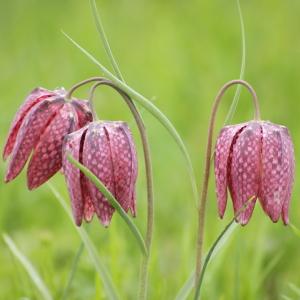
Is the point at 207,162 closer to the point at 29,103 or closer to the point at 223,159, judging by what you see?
the point at 223,159

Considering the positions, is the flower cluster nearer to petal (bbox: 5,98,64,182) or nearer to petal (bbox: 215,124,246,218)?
petal (bbox: 5,98,64,182)

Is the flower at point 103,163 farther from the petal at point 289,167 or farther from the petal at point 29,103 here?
the petal at point 289,167

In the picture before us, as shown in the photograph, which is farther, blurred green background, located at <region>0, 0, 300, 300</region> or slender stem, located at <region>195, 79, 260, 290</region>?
blurred green background, located at <region>0, 0, 300, 300</region>

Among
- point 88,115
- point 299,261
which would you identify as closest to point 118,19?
point 299,261

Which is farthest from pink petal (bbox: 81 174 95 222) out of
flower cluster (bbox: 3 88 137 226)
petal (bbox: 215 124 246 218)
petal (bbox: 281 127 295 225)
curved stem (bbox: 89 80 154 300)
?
petal (bbox: 281 127 295 225)

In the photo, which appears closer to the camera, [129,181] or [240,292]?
[129,181]

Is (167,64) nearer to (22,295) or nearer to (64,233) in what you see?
(64,233)
